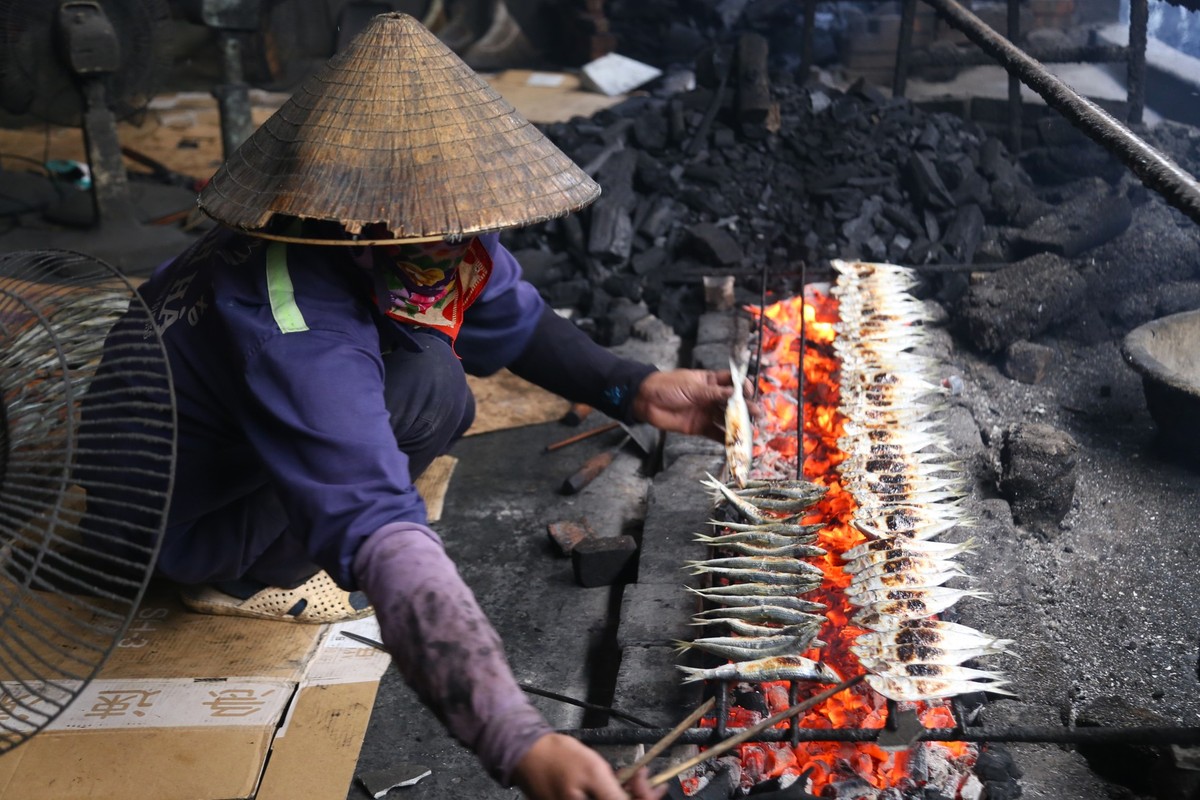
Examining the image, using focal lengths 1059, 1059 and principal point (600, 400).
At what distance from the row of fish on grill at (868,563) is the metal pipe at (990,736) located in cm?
13

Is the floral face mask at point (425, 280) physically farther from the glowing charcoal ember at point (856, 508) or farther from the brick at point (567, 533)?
the brick at point (567, 533)

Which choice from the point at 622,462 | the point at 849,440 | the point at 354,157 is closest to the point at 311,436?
the point at 354,157

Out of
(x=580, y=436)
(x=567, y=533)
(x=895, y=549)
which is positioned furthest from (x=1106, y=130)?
(x=580, y=436)

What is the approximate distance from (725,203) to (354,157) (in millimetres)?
4309

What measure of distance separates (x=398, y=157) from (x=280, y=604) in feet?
5.87

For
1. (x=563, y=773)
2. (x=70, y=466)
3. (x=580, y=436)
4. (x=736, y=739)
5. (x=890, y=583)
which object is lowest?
(x=580, y=436)

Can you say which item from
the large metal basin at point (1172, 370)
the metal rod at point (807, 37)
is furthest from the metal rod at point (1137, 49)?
the large metal basin at point (1172, 370)

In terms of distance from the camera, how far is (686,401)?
3.18 m

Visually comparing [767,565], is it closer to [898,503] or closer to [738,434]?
[738,434]

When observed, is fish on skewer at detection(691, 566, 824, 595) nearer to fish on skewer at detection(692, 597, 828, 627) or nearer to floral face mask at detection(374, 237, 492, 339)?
fish on skewer at detection(692, 597, 828, 627)

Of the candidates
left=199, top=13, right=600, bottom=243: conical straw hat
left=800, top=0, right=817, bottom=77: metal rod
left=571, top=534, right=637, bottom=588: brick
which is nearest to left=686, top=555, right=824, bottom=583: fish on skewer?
left=571, top=534, right=637, bottom=588: brick

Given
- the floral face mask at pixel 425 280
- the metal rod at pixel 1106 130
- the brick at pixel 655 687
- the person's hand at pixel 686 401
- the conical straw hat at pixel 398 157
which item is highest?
the conical straw hat at pixel 398 157

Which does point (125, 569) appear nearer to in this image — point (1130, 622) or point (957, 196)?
point (1130, 622)

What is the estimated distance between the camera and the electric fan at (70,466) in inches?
80.5
